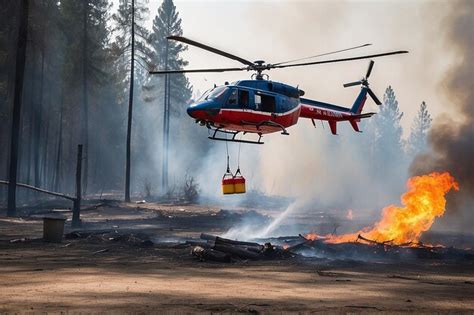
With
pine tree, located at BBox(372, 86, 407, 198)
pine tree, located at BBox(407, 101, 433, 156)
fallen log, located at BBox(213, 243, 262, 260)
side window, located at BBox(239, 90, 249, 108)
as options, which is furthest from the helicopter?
pine tree, located at BBox(407, 101, 433, 156)

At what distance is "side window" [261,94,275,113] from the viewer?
57.4ft

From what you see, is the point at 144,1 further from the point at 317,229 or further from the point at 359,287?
the point at 359,287

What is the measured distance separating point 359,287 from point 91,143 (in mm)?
58288

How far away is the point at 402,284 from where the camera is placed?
43.2 ft

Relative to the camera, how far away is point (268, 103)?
57.6ft

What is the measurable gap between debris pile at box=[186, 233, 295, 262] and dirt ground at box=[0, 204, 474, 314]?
0.32 m

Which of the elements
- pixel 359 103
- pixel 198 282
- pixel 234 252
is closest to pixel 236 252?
pixel 234 252

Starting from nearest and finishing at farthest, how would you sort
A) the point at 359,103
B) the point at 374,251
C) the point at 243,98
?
the point at 243,98 → the point at 374,251 → the point at 359,103

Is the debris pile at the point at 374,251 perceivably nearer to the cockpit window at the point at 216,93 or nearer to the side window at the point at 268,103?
the side window at the point at 268,103

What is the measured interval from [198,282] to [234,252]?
471 cm

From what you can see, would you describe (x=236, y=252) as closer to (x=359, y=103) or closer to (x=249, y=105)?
(x=249, y=105)

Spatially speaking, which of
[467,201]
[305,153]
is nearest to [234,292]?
[467,201]

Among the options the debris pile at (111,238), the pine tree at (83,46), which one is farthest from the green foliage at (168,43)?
the debris pile at (111,238)

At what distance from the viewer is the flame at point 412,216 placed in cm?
2148
